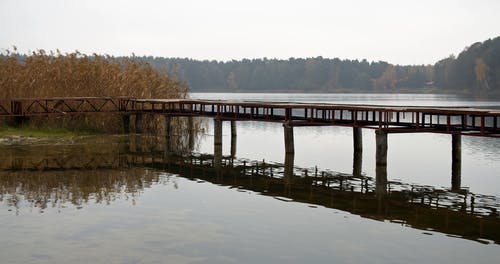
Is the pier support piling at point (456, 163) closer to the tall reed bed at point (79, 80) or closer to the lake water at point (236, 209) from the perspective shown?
the lake water at point (236, 209)

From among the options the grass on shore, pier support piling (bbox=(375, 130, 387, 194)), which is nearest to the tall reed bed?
the grass on shore

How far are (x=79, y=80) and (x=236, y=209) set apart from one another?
30.6m

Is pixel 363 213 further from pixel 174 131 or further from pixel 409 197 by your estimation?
pixel 174 131

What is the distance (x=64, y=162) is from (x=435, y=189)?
58.6ft

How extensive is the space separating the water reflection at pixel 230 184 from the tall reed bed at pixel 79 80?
30.4ft

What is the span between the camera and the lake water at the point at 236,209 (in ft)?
54.7

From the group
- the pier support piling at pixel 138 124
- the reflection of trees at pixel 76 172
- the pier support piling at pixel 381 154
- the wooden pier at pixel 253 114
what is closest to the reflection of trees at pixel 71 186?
the reflection of trees at pixel 76 172

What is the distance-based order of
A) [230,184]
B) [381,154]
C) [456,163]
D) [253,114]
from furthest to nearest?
[253,114] < [456,163] < [381,154] < [230,184]

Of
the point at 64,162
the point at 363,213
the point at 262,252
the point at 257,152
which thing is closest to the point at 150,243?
the point at 262,252

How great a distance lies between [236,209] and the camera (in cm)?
2216

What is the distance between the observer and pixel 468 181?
Result: 2981 centimetres

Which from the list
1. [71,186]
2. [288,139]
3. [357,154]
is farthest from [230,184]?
[357,154]

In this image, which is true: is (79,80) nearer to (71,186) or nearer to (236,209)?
(71,186)

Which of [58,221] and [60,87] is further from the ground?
[60,87]
